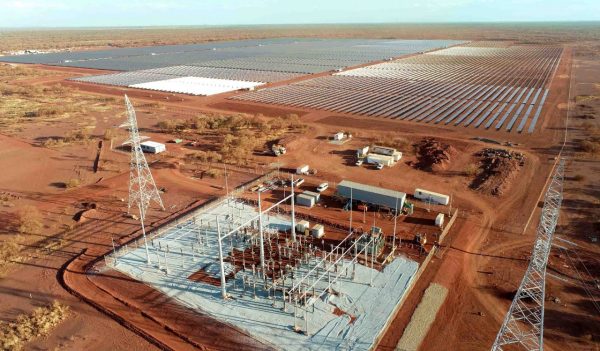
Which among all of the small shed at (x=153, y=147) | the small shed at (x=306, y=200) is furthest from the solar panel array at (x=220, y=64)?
the small shed at (x=306, y=200)

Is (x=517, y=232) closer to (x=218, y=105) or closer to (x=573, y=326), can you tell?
(x=573, y=326)

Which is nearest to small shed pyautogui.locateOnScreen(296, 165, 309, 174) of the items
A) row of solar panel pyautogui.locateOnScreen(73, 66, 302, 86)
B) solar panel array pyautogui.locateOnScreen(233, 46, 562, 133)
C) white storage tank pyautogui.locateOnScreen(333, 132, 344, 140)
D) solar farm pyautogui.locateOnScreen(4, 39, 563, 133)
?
white storage tank pyautogui.locateOnScreen(333, 132, 344, 140)

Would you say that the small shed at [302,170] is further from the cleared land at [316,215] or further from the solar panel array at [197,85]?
the solar panel array at [197,85]

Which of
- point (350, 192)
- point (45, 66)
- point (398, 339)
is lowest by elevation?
point (398, 339)

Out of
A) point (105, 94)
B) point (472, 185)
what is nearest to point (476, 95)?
point (472, 185)

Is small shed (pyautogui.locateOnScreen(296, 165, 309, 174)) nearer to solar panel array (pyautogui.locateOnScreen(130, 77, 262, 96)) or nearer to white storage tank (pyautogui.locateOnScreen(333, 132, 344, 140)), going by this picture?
white storage tank (pyautogui.locateOnScreen(333, 132, 344, 140))

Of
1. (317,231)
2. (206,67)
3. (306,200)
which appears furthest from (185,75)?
(317,231)
